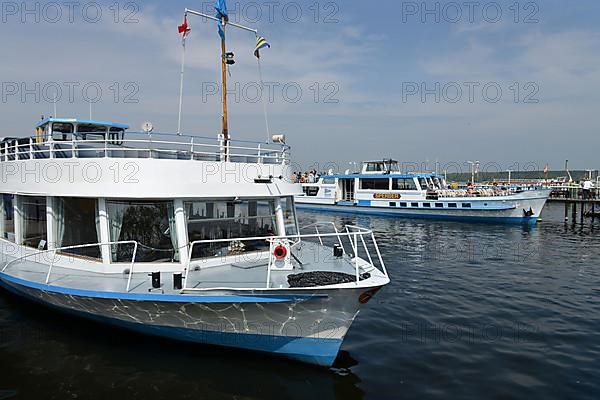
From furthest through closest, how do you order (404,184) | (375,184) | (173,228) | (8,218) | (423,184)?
(375,184)
(404,184)
(423,184)
(8,218)
(173,228)

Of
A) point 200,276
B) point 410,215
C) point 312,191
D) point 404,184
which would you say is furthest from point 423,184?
point 200,276

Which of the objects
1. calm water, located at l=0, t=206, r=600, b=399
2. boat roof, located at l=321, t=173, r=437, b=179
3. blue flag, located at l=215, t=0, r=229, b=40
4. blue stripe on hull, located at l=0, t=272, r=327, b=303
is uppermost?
blue flag, located at l=215, t=0, r=229, b=40

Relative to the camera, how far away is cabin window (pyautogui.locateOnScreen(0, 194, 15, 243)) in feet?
36.7

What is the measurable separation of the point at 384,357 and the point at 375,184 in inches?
1247

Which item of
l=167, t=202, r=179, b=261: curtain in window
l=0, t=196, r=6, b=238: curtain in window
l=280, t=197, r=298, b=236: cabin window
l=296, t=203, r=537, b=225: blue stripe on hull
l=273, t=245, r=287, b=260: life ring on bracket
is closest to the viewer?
l=273, t=245, r=287, b=260: life ring on bracket

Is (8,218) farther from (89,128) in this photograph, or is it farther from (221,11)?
(221,11)

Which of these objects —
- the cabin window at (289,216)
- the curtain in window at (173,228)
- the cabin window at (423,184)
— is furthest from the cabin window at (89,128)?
the cabin window at (423,184)

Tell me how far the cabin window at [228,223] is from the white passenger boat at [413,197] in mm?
→ 22977

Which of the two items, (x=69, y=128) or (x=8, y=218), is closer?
(x=69, y=128)

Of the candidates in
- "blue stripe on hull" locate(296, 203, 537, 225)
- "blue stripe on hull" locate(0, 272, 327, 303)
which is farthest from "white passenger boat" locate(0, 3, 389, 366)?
"blue stripe on hull" locate(296, 203, 537, 225)

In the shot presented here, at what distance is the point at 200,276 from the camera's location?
299 inches

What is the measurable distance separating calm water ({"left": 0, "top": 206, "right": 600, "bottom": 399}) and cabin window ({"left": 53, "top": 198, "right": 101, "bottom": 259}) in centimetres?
160

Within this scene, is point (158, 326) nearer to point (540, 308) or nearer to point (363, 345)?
point (363, 345)

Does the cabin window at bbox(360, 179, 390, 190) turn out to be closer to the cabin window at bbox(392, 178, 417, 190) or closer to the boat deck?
the cabin window at bbox(392, 178, 417, 190)
